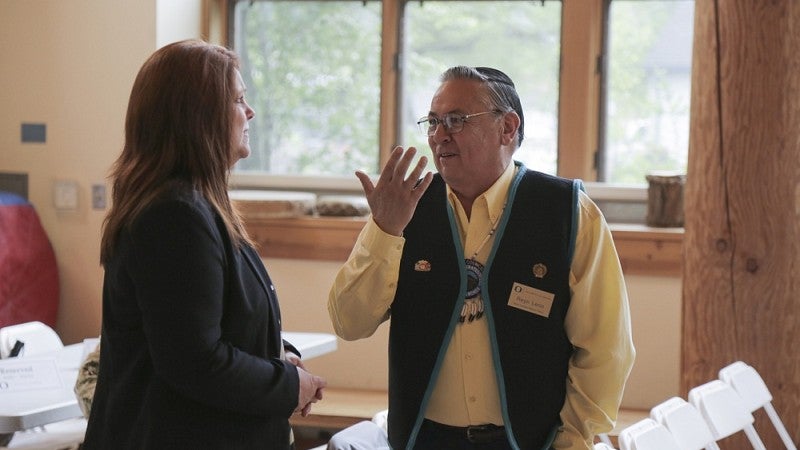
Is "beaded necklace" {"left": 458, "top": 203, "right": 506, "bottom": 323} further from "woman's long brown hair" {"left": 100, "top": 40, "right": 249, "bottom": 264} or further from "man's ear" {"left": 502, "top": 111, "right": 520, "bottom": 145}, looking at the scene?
"woman's long brown hair" {"left": 100, "top": 40, "right": 249, "bottom": 264}

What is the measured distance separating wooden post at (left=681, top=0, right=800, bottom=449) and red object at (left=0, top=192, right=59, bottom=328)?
9.45 ft

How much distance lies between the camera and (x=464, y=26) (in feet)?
17.2

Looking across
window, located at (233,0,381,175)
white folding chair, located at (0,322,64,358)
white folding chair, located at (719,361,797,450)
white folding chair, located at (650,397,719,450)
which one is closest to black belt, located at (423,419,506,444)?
white folding chair, located at (650,397,719,450)

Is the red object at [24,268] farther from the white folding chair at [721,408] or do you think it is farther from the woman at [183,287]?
the woman at [183,287]

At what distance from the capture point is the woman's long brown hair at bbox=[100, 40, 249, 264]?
1854 millimetres

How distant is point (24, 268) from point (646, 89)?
299 centimetres

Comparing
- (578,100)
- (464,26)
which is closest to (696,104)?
(578,100)

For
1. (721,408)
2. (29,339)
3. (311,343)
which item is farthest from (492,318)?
(29,339)

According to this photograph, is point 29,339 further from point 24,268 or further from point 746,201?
point 746,201

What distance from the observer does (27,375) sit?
10.7 feet

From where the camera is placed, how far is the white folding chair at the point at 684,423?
2893 mm

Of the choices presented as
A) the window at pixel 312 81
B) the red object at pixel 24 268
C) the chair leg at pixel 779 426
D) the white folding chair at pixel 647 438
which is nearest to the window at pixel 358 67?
the window at pixel 312 81

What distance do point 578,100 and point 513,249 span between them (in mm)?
2977

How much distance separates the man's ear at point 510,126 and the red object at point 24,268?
3215 millimetres
